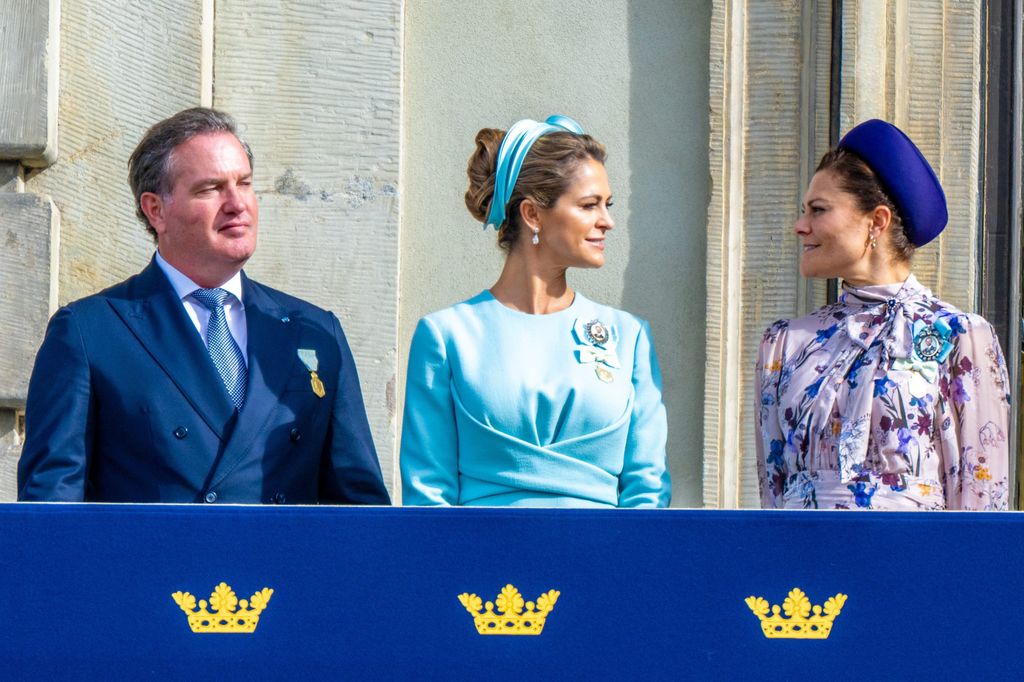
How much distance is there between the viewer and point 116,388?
326 cm

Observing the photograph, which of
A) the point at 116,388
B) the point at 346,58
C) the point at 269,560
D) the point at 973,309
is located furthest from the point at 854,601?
the point at 346,58

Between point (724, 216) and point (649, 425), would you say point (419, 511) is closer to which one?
point (649, 425)

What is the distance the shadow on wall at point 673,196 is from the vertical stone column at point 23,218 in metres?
1.76

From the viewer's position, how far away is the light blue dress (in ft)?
11.3

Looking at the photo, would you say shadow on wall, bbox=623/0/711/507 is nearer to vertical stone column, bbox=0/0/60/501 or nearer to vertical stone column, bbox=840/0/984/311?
vertical stone column, bbox=840/0/984/311

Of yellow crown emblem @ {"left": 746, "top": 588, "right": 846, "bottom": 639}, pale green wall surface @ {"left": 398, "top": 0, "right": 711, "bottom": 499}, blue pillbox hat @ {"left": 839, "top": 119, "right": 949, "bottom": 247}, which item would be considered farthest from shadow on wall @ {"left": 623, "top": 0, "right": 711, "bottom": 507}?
yellow crown emblem @ {"left": 746, "top": 588, "right": 846, "bottom": 639}

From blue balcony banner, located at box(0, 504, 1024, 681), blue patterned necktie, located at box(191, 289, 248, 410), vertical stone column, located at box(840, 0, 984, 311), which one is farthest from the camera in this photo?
vertical stone column, located at box(840, 0, 984, 311)

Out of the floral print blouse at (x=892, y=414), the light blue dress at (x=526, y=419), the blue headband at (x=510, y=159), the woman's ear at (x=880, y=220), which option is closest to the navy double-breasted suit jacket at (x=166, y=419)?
the light blue dress at (x=526, y=419)

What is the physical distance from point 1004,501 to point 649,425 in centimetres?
78

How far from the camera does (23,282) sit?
4.64m

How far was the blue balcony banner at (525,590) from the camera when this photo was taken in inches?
108

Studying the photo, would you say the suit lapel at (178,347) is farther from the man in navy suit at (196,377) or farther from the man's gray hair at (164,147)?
the man's gray hair at (164,147)

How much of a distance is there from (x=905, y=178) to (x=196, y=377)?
1.63 metres

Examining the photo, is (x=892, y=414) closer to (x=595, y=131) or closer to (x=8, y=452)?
(x=595, y=131)
